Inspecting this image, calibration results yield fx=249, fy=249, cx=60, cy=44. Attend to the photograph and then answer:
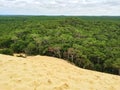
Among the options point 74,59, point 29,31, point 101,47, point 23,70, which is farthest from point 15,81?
point 29,31

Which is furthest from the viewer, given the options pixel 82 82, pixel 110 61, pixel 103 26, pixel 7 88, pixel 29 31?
pixel 103 26

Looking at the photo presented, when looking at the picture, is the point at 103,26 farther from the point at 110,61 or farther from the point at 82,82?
the point at 82,82

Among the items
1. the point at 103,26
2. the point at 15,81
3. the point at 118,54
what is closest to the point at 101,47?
the point at 118,54

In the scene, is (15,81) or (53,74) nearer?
(15,81)

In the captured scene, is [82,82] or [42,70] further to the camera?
[42,70]

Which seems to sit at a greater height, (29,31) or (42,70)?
(42,70)

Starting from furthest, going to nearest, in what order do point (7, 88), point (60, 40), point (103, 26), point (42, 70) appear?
point (103, 26)
point (60, 40)
point (42, 70)
point (7, 88)

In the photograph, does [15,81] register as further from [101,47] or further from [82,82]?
[101,47]

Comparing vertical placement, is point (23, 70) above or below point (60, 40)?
above

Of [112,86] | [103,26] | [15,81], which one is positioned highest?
[15,81]
